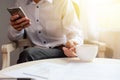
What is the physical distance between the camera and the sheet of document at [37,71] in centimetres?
86

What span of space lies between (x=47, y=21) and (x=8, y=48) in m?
0.37

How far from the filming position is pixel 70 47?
1.29m

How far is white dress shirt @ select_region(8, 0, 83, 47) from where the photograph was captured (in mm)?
1592

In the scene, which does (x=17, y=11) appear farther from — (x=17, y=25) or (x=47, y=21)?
(x=47, y=21)

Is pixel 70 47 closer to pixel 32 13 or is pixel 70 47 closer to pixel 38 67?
pixel 38 67

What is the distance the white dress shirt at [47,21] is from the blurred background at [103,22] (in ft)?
0.42

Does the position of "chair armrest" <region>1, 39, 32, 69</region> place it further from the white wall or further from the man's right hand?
the white wall

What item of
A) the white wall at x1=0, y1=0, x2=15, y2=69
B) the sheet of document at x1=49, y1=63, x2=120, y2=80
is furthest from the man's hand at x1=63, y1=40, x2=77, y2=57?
the white wall at x1=0, y1=0, x2=15, y2=69

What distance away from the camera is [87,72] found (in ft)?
2.99

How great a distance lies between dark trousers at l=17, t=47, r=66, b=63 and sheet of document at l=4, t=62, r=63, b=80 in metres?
0.33

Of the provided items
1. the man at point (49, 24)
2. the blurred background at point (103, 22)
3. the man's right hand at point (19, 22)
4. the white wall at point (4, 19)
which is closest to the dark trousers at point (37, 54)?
the man at point (49, 24)

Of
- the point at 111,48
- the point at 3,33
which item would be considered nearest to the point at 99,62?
the point at 111,48

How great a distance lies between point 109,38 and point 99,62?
0.62 m

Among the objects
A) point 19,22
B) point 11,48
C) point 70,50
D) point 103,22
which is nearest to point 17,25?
point 19,22
